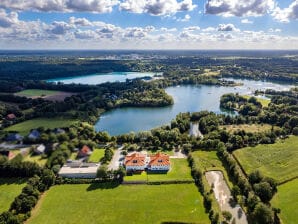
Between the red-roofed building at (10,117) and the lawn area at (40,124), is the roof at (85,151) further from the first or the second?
the red-roofed building at (10,117)

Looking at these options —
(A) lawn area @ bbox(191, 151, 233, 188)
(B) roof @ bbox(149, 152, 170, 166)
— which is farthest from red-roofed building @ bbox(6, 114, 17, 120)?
(A) lawn area @ bbox(191, 151, 233, 188)

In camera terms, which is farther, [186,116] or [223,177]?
[186,116]

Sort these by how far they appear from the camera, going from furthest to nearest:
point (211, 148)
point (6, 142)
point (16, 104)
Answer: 1. point (16, 104)
2. point (6, 142)
3. point (211, 148)

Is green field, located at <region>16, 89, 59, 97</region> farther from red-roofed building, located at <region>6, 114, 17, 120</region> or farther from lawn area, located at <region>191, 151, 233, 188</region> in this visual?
lawn area, located at <region>191, 151, 233, 188</region>

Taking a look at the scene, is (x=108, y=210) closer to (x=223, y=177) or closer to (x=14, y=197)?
(x=14, y=197)

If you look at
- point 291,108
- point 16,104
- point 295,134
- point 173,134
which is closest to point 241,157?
point 173,134

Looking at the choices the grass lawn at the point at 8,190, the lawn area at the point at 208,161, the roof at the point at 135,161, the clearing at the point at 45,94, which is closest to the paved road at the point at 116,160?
the roof at the point at 135,161
